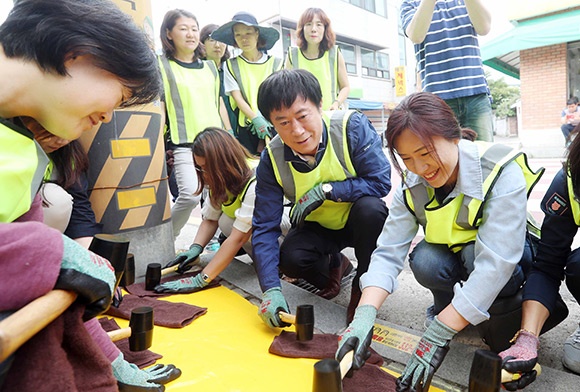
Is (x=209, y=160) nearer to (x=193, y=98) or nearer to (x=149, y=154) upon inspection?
(x=149, y=154)

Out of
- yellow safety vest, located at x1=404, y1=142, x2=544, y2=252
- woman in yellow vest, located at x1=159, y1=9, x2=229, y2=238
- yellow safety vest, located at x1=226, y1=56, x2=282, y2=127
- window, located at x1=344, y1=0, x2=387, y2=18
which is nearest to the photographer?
yellow safety vest, located at x1=404, y1=142, x2=544, y2=252

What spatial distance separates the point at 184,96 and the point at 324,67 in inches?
43.6

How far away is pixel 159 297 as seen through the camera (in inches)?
88.6

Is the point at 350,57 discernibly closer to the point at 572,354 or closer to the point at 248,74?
the point at 248,74

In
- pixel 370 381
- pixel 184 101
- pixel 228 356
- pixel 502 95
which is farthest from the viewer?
pixel 502 95

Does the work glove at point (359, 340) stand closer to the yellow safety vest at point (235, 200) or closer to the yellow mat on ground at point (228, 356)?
the yellow mat on ground at point (228, 356)

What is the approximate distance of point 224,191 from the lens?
250 cm

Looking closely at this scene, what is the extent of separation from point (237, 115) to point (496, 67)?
1137 centimetres

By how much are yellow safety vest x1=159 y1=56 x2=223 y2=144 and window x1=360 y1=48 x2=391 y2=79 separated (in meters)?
18.1

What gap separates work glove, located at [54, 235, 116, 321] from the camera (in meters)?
0.82

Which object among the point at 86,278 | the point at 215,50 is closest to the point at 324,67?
the point at 215,50

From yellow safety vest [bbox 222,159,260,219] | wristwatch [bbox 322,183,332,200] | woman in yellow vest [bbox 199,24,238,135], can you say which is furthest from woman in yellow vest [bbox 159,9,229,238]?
wristwatch [bbox 322,183,332,200]

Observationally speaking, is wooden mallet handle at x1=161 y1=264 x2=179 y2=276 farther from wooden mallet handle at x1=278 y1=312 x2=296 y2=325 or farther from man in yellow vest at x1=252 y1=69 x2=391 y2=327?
wooden mallet handle at x1=278 y1=312 x2=296 y2=325

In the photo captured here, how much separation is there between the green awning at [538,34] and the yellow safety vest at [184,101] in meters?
7.96
